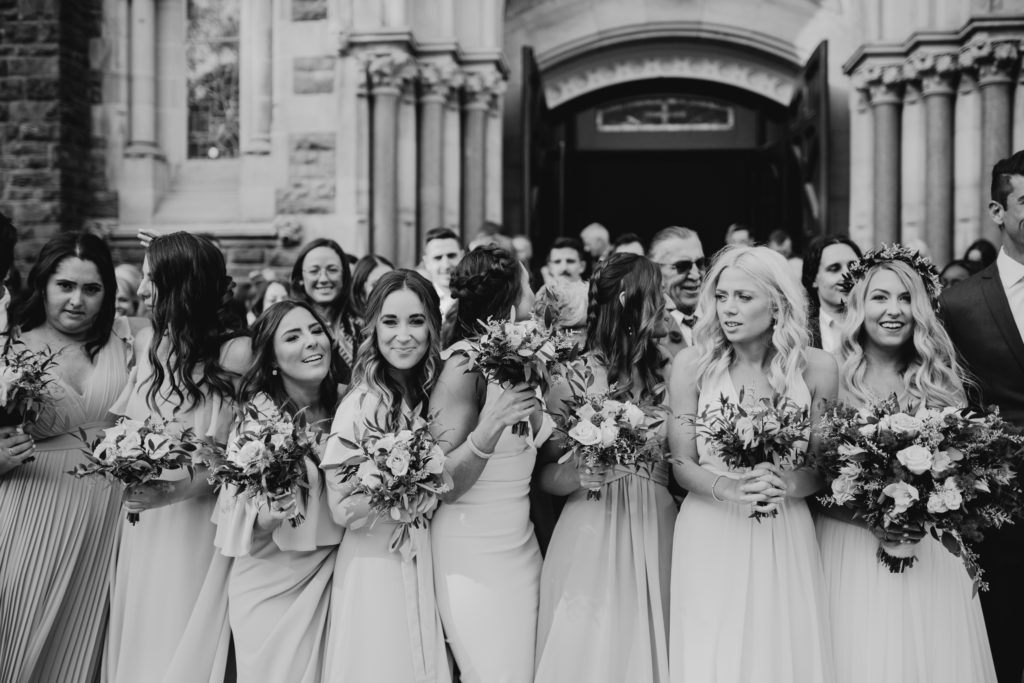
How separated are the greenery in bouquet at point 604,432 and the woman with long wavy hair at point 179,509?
1417 mm

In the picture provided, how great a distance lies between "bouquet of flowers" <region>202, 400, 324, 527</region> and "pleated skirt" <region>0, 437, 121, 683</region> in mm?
799

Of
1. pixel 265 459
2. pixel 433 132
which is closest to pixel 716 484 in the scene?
pixel 265 459

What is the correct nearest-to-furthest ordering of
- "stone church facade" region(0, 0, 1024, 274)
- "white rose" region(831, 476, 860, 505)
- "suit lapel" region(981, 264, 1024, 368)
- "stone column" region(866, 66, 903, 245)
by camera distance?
"white rose" region(831, 476, 860, 505)
"suit lapel" region(981, 264, 1024, 368)
"stone church facade" region(0, 0, 1024, 274)
"stone column" region(866, 66, 903, 245)

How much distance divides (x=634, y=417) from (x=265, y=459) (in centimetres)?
124

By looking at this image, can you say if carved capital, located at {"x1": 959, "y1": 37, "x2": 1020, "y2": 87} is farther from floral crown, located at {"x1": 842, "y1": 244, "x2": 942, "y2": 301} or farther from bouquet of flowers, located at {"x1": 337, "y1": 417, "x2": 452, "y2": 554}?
bouquet of flowers, located at {"x1": 337, "y1": 417, "x2": 452, "y2": 554}

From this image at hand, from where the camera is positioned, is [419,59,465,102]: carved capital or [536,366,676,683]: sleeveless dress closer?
[536,366,676,683]: sleeveless dress

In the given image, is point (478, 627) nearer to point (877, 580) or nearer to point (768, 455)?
point (768, 455)

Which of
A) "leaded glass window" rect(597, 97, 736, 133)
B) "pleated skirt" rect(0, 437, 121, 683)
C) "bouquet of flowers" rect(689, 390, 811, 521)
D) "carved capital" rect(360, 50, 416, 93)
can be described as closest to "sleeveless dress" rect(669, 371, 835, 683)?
"bouquet of flowers" rect(689, 390, 811, 521)

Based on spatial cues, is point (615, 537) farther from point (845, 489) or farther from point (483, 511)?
point (845, 489)

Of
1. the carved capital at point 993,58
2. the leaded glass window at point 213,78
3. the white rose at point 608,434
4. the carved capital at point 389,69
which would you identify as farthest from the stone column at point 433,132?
the white rose at point 608,434

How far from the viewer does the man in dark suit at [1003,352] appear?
11.8 ft

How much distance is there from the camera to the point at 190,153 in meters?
9.90

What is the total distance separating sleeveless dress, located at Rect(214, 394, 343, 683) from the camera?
3328mm

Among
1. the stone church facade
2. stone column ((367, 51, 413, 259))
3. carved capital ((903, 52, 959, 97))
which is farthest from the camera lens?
stone column ((367, 51, 413, 259))
